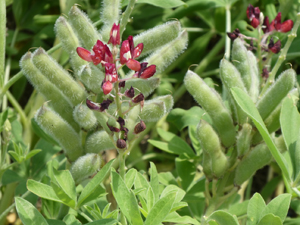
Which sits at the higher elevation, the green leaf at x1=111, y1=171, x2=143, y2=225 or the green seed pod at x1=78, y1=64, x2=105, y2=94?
the green seed pod at x1=78, y1=64, x2=105, y2=94

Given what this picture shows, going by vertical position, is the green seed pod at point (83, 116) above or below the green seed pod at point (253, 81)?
above

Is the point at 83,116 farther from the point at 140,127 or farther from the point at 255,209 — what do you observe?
the point at 255,209

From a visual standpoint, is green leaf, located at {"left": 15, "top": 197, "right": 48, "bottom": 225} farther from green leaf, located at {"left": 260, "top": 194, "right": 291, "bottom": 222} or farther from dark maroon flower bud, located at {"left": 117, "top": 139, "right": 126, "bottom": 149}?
green leaf, located at {"left": 260, "top": 194, "right": 291, "bottom": 222}

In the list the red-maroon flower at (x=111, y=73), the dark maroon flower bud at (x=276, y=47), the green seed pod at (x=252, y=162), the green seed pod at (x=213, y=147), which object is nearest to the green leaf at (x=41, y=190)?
the red-maroon flower at (x=111, y=73)

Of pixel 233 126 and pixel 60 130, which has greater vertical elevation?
pixel 60 130

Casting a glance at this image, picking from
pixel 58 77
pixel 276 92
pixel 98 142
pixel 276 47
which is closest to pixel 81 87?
pixel 58 77

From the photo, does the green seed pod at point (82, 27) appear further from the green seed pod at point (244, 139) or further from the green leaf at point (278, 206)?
the green leaf at point (278, 206)

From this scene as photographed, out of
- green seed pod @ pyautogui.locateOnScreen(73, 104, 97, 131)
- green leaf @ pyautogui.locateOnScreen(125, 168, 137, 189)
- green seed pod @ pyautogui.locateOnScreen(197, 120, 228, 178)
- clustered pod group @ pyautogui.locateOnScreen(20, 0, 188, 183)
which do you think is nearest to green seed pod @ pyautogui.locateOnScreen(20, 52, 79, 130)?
clustered pod group @ pyautogui.locateOnScreen(20, 0, 188, 183)
